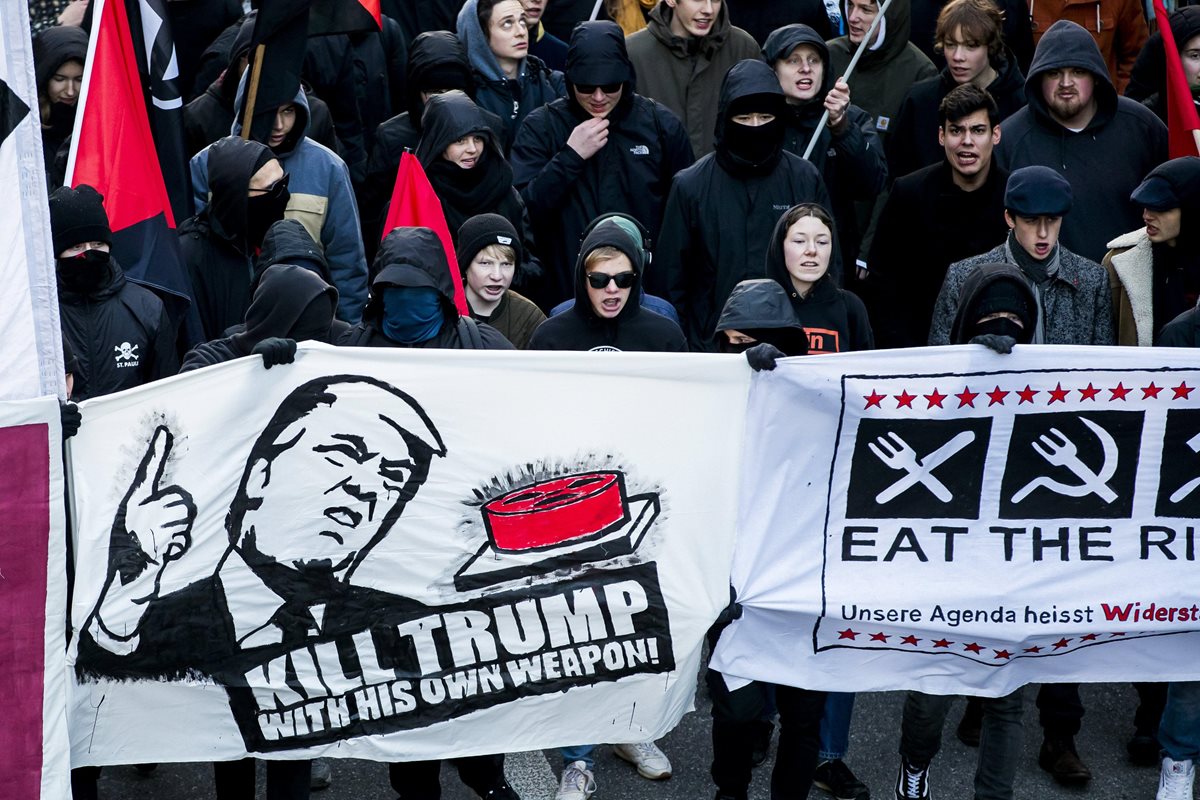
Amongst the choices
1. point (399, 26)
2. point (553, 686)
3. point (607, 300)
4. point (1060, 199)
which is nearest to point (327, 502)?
point (553, 686)

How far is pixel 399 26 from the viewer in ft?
29.6

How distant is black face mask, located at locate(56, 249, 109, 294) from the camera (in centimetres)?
592

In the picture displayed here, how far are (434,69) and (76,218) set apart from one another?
8.15 ft

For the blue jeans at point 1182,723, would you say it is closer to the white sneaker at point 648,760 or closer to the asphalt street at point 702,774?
the asphalt street at point 702,774

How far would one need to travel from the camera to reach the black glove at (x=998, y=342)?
5238mm

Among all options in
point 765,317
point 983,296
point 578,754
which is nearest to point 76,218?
point 765,317

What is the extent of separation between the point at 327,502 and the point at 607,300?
1.48 m

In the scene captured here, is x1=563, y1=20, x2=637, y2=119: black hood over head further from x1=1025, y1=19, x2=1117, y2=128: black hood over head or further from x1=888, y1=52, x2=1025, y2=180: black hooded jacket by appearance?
x1=1025, y1=19, x2=1117, y2=128: black hood over head

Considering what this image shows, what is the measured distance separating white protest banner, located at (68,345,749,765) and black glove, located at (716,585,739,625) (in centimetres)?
3

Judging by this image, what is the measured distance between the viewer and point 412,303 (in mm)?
5656

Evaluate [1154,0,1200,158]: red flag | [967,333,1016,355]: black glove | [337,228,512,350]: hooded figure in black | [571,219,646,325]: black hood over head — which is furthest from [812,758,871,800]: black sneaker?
[1154,0,1200,158]: red flag

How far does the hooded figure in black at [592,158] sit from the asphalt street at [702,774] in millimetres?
2486

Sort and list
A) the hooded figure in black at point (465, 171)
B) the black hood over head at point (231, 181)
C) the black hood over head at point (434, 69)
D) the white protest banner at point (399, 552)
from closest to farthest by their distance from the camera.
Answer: the white protest banner at point (399, 552), the black hood over head at point (231, 181), the hooded figure in black at point (465, 171), the black hood over head at point (434, 69)

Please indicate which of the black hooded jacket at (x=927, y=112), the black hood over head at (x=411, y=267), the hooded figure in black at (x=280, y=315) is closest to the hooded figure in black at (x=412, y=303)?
the black hood over head at (x=411, y=267)
